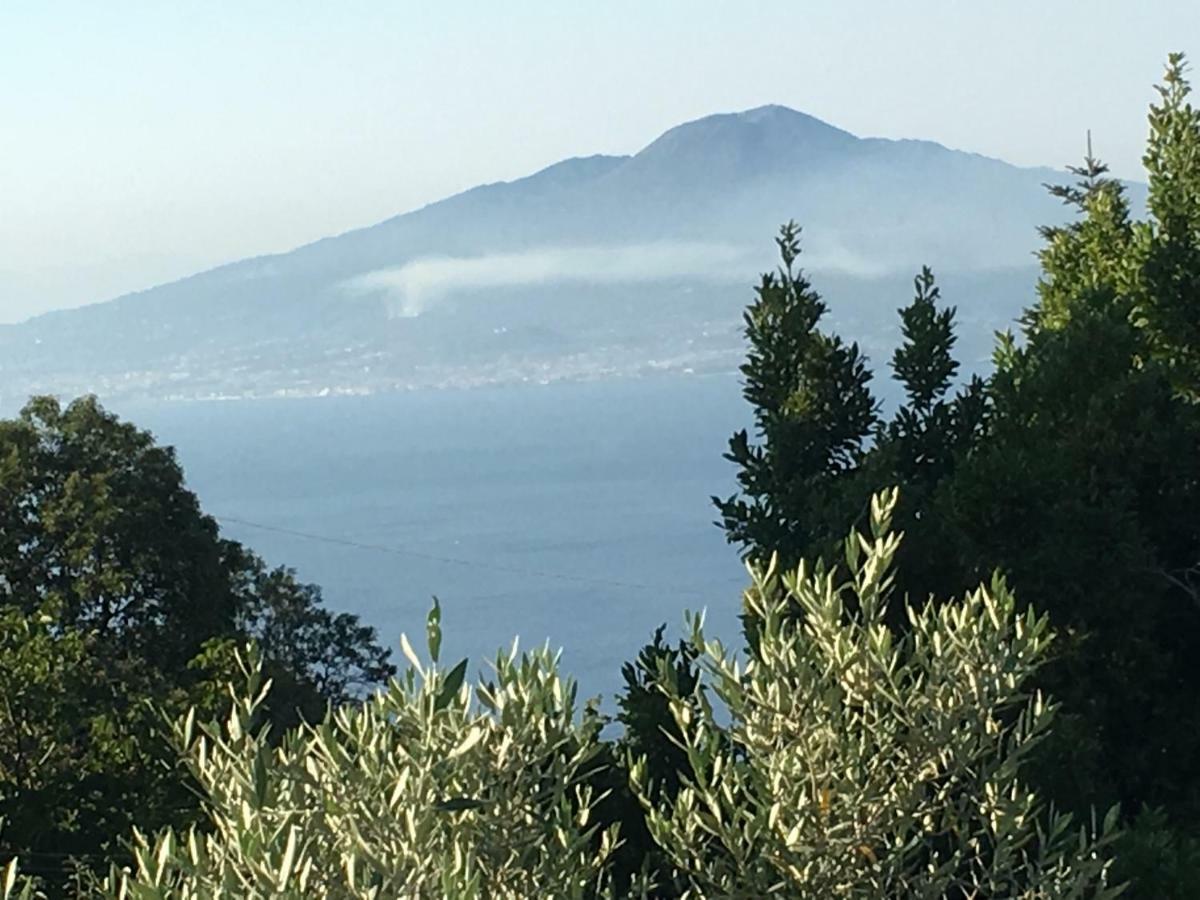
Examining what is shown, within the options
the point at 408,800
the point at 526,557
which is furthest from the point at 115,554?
the point at 526,557

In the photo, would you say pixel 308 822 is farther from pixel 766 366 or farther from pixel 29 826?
pixel 766 366

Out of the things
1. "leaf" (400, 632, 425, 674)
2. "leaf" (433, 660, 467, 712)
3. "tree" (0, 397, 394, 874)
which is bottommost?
"tree" (0, 397, 394, 874)

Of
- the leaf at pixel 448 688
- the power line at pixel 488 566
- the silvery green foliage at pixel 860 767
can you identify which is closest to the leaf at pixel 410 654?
the leaf at pixel 448 688

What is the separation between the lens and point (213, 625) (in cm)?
2391

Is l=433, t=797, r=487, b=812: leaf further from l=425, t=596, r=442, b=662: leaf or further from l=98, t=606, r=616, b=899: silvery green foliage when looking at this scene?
l=425, t=596, r=442, b=662: leaf

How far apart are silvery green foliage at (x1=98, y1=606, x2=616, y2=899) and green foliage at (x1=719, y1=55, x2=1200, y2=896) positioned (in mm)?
5814

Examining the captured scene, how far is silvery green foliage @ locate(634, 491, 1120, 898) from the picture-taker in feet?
16.6

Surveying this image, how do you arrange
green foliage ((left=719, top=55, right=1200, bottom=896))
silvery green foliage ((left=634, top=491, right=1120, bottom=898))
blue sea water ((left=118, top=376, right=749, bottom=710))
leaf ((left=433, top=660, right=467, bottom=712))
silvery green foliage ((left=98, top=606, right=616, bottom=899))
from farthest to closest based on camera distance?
1. blue sea water ((left=118, top=376, right=749, bottom=710))
2. green foliage ((left=719, top=55, right=1200, bottom=896))
3. silvery green foliage ((left=634, top=491, right=1120, bottom=898))
4. leaf ((left=433, top=660, right=467, bottom=712))
5. silvery green foliage ((left=98, top=606, right=616, bottom=899))

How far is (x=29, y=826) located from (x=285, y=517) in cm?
16745

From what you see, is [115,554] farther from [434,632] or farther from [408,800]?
[408,800]

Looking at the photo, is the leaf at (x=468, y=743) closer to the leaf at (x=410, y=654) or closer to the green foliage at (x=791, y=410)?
the leaf at (x=410, y=654)

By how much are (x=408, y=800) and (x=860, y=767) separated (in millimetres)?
1540

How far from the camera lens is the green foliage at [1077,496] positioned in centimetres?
1223

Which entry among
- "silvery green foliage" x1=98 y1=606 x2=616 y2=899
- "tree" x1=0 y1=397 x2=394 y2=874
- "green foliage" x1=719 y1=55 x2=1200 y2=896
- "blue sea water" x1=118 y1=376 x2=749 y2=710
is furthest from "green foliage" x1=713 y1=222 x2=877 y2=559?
"blue sea water" x1=118 y1=376 x2=749 y2=710
